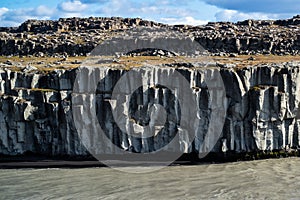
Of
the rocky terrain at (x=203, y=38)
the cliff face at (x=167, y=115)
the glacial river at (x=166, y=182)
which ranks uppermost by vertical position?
the rocky terrain at (x=203, y=38)

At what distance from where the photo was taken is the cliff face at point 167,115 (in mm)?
41844

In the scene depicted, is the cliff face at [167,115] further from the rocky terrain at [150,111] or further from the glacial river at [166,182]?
the glacial river at [166,182]

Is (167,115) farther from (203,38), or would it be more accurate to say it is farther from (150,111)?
(203,38)

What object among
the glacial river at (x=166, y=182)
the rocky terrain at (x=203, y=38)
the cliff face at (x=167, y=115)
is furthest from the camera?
the rocky terrain at (x=203, y=38)

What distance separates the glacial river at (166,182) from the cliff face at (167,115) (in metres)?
3.08

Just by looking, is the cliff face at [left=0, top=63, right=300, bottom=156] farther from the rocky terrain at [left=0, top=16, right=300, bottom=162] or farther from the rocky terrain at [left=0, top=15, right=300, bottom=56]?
the rocky terrain at [left=0, top=15, right=300, bottom=56]

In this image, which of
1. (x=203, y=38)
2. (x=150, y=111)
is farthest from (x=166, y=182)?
(x=203, y=38)

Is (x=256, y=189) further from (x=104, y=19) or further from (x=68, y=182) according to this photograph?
(x=104, y=19)

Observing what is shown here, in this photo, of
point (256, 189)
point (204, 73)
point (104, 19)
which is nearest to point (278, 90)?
point (204, 73)

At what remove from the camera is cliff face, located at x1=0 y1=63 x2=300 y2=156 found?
41.8 meters

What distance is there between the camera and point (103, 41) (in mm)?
89688

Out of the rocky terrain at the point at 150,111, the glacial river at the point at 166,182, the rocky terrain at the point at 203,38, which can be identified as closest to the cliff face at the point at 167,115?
the rocky terrain at the point at 150,111

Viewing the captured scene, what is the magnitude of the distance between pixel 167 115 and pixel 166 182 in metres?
9.23

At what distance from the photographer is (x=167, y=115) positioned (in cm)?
4234
